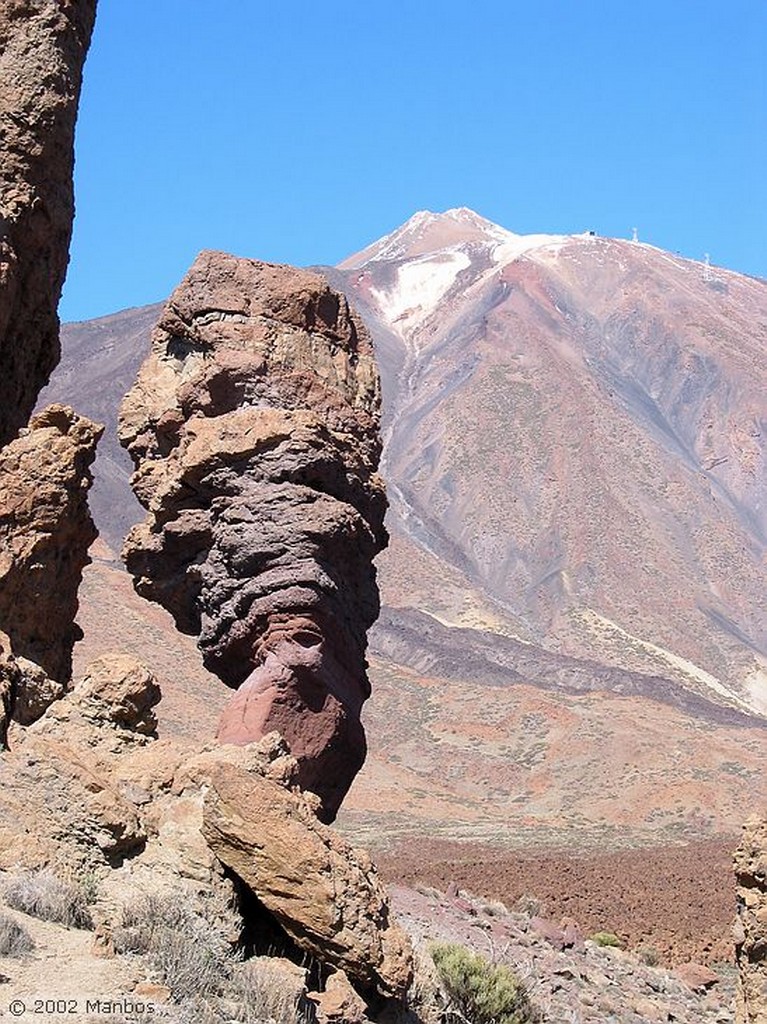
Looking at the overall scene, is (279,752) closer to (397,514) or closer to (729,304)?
(397,514)

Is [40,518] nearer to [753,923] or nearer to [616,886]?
[753,923]

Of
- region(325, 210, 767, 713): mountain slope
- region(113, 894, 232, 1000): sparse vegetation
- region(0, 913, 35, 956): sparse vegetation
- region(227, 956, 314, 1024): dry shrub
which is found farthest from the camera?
region(325, 210, 767, 713): mountain slope

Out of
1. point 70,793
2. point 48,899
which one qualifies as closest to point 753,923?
point 70,793

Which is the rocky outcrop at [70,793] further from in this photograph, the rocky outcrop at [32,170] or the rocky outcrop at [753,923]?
the rocky outcrop at [753,923]

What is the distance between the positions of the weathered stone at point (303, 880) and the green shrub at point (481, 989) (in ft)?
8.62

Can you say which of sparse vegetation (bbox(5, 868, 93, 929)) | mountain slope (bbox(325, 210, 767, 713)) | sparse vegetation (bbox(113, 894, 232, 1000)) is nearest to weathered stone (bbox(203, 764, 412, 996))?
sparse vegetation (bbox(113, 894, 232, 1000))

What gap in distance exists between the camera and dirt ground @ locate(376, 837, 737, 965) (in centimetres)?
2214

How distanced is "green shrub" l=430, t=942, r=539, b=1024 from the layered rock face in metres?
1.59

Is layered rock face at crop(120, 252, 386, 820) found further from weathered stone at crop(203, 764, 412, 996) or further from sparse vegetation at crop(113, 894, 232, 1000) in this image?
sparse vegetation at crop(113, 894, 232, 1000)

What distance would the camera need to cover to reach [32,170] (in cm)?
1216

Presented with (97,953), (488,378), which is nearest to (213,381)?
(97,953)

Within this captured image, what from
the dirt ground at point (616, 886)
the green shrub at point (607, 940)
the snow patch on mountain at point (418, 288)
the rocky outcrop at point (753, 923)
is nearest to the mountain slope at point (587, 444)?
the snow patch on mountain at point (418, 288)

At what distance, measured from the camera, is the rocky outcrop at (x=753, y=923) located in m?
11.6

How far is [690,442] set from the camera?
118750mm
